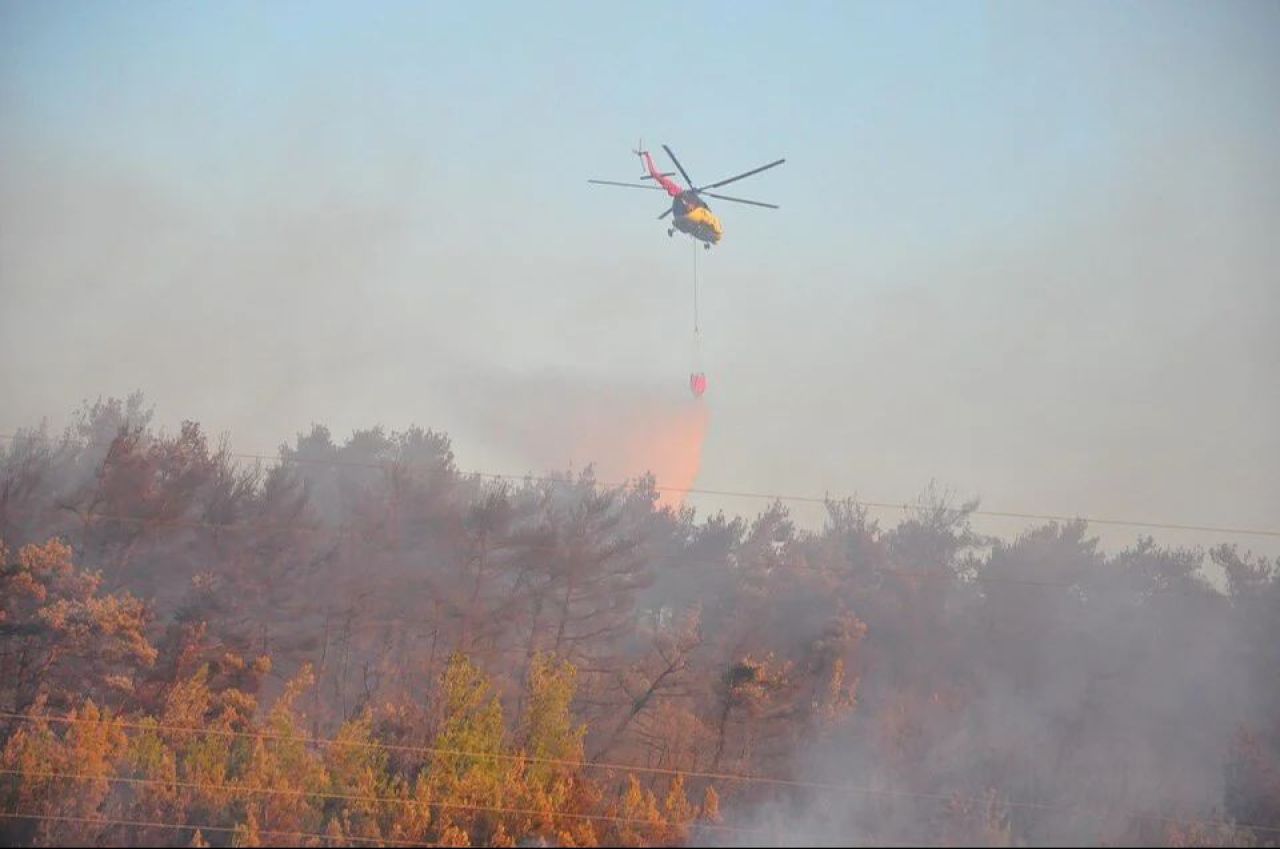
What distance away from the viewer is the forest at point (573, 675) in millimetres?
31109

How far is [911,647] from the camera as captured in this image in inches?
2076

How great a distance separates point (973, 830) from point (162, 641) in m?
30.9

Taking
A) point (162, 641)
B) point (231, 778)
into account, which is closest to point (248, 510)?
point (162, 641)

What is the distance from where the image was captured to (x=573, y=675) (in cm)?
3994

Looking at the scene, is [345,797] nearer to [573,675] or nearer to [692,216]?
[573,675]

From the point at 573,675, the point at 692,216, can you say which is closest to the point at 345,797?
the point at 573,675

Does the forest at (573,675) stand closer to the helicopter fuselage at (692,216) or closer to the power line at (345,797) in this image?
the power line at (345,797)

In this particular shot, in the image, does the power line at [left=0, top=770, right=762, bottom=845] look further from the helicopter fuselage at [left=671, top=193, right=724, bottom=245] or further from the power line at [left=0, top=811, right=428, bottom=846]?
the helicopter fuselage at [left=671, top=193, right=724, bottom=245]

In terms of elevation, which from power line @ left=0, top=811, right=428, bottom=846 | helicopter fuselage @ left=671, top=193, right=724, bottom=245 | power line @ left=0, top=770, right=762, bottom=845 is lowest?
power line @ left=0, top=811, right=428, bottom=846

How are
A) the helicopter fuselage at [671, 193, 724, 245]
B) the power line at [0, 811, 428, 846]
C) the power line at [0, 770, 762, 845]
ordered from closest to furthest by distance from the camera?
the power line at [0, 811, 428, 846]
the power line at [0, 770, 762, 845]
the helicopter fuselage at [671, 193, 724, 245]

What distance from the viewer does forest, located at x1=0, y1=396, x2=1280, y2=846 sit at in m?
31.1

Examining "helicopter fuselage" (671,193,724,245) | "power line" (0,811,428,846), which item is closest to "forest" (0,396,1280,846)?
"power line" (0,811,428,846)

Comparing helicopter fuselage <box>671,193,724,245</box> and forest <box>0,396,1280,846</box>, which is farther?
helicopter fuselage <box>671,193,724,245</box>

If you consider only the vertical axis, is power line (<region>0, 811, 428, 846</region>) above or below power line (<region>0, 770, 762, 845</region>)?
below
